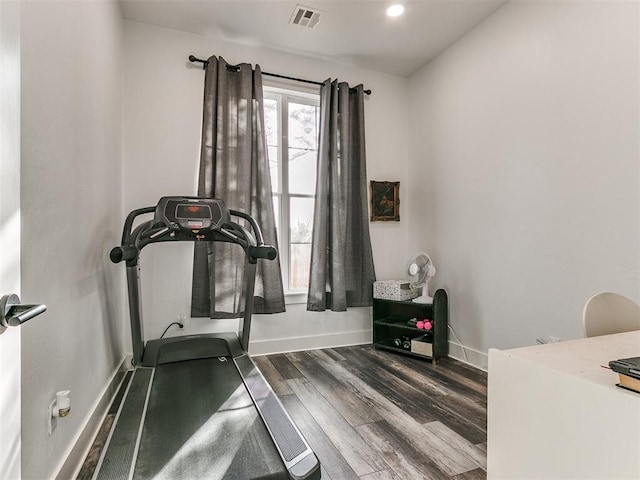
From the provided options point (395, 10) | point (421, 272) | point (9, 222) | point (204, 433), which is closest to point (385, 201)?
point (421, 272)

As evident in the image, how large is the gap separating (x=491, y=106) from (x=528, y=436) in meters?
2.66

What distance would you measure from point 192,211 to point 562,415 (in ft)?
7.15

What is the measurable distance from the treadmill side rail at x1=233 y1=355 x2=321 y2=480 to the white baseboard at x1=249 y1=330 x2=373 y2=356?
1024mm

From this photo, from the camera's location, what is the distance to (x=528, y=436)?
37.8 inches

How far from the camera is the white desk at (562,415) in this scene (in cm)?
76

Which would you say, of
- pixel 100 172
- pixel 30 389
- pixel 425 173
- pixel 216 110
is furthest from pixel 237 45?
pixel 30 389

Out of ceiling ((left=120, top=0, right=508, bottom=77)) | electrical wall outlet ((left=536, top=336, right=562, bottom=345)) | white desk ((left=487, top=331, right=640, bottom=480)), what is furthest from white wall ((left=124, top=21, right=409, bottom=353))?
white desk ((left=487, top=331, right=640, bottom=480))

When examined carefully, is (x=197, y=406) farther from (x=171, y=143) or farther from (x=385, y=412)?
(x=171, y=143)

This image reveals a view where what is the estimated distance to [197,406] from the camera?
1.84 m

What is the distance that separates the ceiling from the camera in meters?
Result: 2.76

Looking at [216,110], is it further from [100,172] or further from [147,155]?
[100,172]

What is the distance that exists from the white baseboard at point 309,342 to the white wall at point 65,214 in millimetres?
1221

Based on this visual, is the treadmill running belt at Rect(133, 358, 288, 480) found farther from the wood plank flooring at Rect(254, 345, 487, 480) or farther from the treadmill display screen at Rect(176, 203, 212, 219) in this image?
the treadmill display screen at Rect(176, 203, 212, 219)

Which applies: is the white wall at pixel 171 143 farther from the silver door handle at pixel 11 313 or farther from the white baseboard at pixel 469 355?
the silver door handle at pixel 11 313
